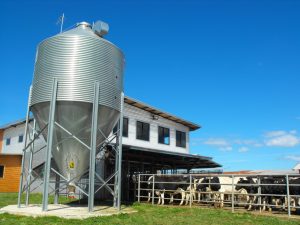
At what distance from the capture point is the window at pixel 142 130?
23927 millimetres

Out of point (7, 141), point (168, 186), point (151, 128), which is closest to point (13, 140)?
point (7, 141)

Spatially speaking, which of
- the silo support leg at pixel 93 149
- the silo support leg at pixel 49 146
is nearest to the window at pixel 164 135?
the silo support leg at pixel 93 149

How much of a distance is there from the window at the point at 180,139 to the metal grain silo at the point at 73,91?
14341mm

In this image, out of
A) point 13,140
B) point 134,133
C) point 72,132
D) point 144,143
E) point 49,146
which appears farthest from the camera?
point 13,140

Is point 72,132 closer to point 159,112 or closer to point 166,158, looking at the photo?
point 166,158

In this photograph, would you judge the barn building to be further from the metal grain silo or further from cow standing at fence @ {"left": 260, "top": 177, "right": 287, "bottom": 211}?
the metal grain silo

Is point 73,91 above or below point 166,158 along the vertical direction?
above

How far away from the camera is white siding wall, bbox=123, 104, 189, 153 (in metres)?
23.2

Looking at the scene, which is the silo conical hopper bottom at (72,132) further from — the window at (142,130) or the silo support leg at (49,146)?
the window at (142,130)

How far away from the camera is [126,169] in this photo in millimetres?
22422

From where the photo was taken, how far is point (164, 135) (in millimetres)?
26062

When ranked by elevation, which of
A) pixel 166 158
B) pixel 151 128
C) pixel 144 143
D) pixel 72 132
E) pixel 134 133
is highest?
pixel 151 128

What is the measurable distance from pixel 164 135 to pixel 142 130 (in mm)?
2444

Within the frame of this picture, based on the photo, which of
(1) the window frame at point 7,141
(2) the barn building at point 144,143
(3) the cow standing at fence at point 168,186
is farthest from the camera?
(1) the window frame at point 7,141
